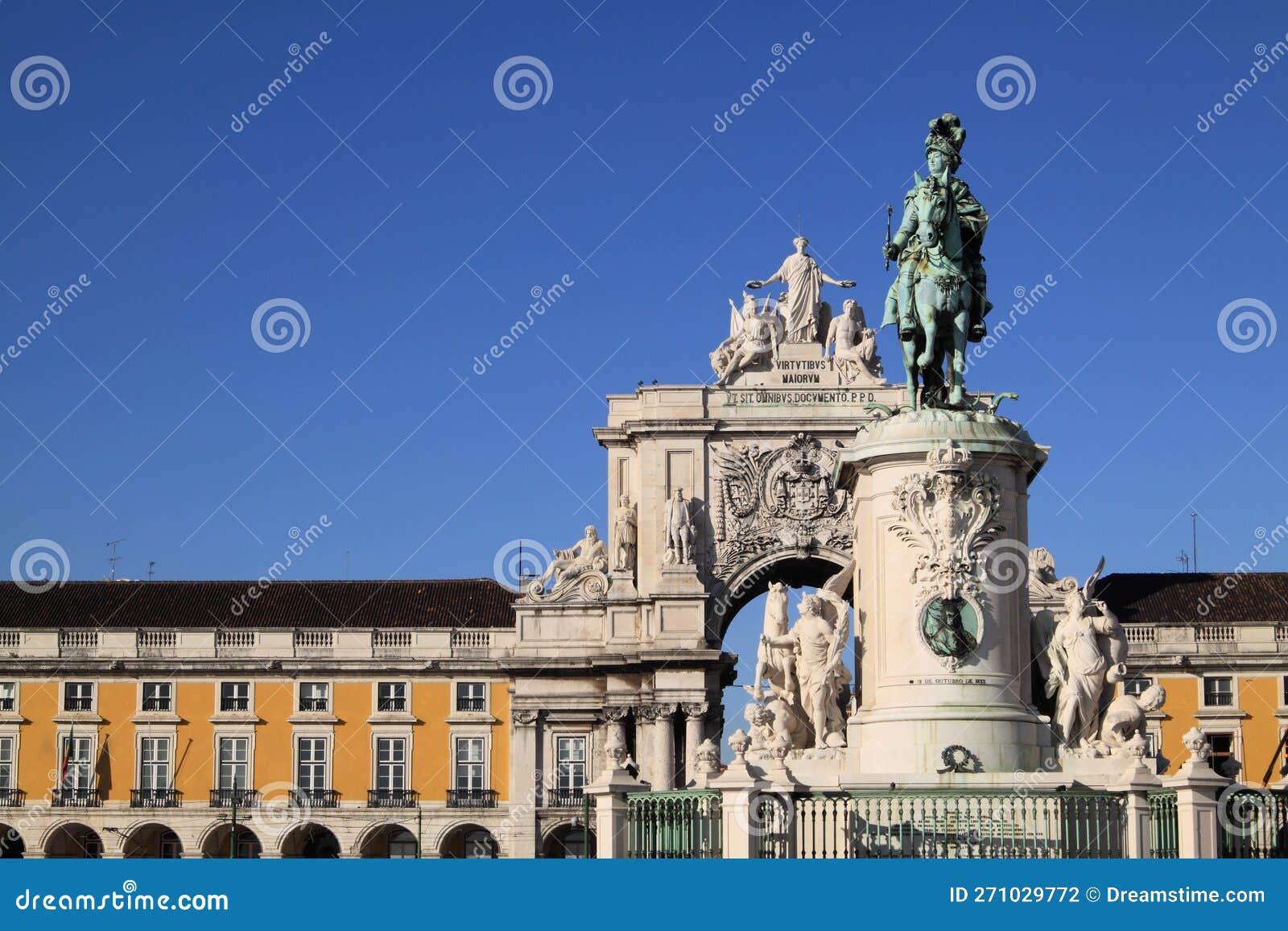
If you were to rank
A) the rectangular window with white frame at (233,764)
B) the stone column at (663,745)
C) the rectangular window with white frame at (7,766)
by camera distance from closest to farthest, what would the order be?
1. the stone column at (663,745)
2. the rectangular window with white frame at (233,764)
3. the rectangular window with white frame at (7,766)

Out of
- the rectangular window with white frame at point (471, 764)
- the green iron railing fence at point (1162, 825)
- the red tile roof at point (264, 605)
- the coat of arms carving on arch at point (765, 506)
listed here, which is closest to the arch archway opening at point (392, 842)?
the rectangular window with white frame at point (471, 764)

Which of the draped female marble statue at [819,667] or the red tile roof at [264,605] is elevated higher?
the red tile roof at [264,605]

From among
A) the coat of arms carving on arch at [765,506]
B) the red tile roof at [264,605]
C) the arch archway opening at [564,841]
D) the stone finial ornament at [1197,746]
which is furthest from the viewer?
the red tile roof at [264,605]

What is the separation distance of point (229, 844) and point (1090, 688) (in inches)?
1980

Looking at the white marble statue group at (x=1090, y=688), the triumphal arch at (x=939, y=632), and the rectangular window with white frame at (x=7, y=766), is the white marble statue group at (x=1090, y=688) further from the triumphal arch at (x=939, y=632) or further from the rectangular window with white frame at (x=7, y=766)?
the rectangular window with white frame at (x=7, y=766)

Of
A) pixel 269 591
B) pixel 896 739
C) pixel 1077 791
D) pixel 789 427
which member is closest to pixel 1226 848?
pixel 1077 791

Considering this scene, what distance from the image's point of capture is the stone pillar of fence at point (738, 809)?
19.2 meters

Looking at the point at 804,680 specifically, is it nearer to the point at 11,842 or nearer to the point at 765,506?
the point at 765,506

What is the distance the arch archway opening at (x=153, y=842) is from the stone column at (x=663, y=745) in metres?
15.2

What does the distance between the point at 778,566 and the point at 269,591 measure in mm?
17879

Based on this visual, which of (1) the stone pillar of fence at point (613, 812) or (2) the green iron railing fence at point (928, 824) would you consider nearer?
(2) the green iron railing fence at point (928, 824)

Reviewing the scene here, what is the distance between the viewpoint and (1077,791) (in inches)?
774

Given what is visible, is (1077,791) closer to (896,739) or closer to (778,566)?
(896,739)

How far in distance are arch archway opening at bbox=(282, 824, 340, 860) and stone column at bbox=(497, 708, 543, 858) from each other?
6.11 metres
